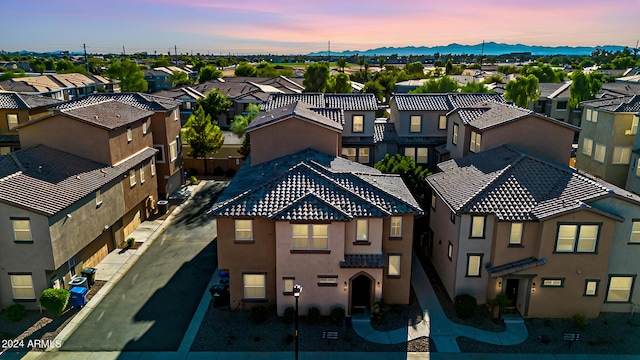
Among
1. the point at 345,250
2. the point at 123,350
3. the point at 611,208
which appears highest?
the point at 611,208

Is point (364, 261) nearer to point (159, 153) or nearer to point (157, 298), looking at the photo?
point (157, 298)

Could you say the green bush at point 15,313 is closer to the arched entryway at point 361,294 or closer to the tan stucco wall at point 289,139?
the tan stucco wall at point 289,139

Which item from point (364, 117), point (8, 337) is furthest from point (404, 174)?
point (8, 337)

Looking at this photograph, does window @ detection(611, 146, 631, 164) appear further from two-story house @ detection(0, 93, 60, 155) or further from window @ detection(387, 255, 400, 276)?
two-story house @ detection(0, 93, 60, 155)

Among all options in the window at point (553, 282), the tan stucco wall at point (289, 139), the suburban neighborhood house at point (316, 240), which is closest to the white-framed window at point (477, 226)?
the suburban neighborhood house at point (316, 240)

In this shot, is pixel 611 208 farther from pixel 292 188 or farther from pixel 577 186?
pixel 292 188
